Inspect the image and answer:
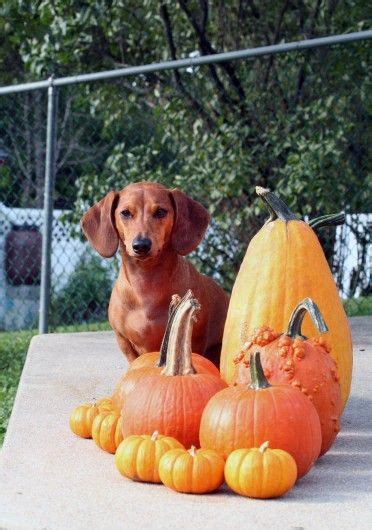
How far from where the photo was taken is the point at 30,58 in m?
6.96

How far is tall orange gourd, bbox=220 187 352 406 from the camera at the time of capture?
276cm

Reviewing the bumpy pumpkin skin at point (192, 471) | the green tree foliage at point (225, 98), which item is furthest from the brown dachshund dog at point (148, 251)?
the green tree foliage at point (225, 98)

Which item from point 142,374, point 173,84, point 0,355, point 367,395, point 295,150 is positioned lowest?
point 0,355

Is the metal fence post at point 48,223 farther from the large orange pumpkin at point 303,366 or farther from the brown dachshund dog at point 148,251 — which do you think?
the large orange pumpkin at point 303,366

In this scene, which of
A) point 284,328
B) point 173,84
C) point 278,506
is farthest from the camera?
point 173,84

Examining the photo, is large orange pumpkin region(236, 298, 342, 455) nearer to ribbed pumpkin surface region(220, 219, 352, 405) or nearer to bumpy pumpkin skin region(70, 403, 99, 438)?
ribbed pumpkin surface region(220, 219, 352, 405)

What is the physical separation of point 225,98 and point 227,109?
91 millimetres

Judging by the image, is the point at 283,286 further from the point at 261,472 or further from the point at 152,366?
the point at 261,472

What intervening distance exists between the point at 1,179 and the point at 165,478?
27.7ft

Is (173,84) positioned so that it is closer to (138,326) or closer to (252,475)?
(138,326)

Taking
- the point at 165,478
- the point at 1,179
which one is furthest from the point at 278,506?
the point at 1,179

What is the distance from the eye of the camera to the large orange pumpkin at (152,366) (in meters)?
2.56

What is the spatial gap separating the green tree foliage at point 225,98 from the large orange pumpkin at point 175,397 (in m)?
3.81

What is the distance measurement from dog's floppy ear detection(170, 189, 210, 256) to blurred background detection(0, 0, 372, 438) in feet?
9.24
